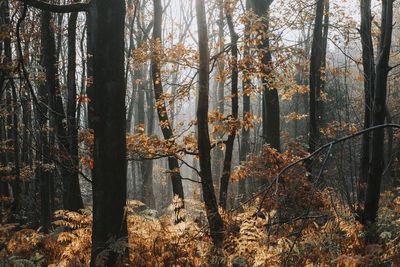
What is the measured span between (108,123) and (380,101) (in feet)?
10.1

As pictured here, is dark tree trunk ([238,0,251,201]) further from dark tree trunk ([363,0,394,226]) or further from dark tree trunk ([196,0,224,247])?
dark tree trunk ([363,0,394,226])

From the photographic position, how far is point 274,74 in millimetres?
8875

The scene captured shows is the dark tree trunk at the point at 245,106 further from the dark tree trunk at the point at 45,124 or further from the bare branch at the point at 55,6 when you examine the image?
the dark tree trunk at the point at 45,124

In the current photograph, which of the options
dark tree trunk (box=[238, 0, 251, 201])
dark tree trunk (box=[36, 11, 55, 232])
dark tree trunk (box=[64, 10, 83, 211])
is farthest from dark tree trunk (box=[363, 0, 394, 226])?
dark tree trunk (box=[64, 10, 83, 211])

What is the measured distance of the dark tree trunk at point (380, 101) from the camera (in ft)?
15.4

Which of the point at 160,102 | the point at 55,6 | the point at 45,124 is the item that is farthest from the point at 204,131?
the point at 45,124

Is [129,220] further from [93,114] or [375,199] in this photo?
[375,199]

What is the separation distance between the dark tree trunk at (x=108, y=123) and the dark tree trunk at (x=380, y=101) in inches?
114

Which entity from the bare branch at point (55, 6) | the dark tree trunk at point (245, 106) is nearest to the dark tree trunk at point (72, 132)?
the dark tree trunk at point (245, 106)

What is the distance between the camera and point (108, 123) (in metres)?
4.29

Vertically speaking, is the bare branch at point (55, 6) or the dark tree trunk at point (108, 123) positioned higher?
the bare branch at point (55, 6)

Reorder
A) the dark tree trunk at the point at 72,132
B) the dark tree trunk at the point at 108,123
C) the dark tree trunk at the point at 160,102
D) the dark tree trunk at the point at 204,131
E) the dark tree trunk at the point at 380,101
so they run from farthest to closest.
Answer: the dark tree trunk at the point at 160,102 → the dark tree trunk at the point at 72,132 → the dark tree trunk at the point at 204,131 → the dark tree trunk at the point at 380,101 → the dark tree trunk at the point at 108,123

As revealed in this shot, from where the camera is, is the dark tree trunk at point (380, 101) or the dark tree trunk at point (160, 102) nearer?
the dark tree trunk at point (380, 101)

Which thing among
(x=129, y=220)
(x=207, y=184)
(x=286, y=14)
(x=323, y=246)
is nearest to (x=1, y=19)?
(x=129, y=220)
